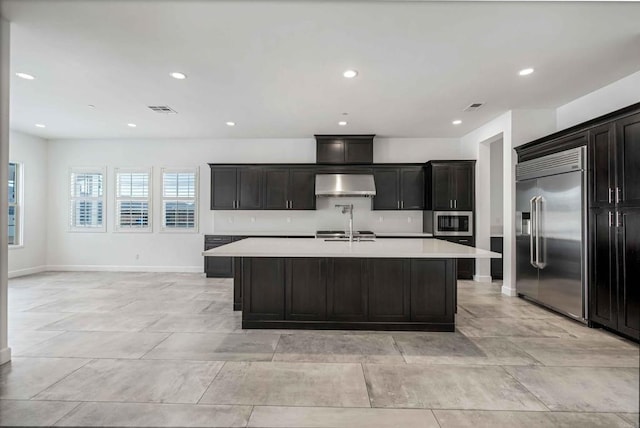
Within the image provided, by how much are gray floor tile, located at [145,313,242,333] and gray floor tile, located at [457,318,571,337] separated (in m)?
2.46

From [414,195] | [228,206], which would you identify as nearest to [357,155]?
[414,195]

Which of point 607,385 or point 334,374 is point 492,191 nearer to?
point 607,385

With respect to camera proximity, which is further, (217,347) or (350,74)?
(350,74)

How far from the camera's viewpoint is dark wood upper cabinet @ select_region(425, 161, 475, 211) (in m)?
5.92

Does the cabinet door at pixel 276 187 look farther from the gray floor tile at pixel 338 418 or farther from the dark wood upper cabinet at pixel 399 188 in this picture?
the gray floor tile at pixel 338 418

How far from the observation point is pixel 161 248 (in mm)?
6695

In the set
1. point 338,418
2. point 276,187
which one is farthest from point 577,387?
point 276,187

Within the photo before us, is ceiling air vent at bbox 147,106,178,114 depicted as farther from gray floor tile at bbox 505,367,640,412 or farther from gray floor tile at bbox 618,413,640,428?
gray floor tile at bbox 618,413,640,428

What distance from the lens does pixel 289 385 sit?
225cm

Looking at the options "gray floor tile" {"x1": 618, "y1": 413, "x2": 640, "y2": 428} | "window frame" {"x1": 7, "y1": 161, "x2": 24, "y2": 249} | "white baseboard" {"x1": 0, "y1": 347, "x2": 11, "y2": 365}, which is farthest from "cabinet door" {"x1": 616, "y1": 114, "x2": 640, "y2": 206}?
"window frame" {"x1": 7, "y1": 161, "x2": 24, "y2": 249}

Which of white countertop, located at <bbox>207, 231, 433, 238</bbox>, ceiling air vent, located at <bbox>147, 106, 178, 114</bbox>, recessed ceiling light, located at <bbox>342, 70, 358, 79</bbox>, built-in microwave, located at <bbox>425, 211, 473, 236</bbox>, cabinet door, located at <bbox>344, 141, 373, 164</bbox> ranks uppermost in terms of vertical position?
ceiling air vent, located at <bbox>147, 106, 178, 114</bbox>

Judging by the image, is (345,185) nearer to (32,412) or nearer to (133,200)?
(133,200)

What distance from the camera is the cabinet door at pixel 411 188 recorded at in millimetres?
6305

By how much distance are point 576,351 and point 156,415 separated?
3.38 meters
